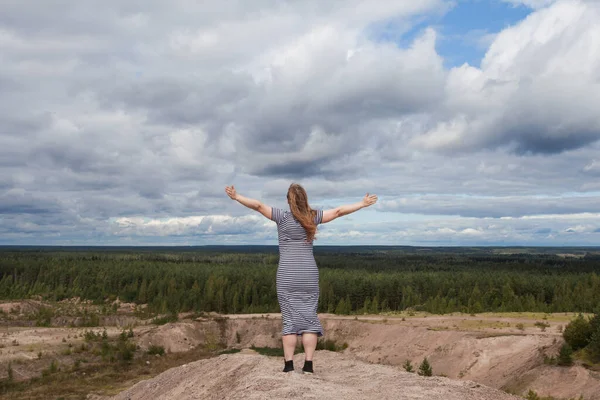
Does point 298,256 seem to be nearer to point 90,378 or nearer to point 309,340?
point 309,340

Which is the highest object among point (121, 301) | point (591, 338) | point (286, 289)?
point (286, 289)

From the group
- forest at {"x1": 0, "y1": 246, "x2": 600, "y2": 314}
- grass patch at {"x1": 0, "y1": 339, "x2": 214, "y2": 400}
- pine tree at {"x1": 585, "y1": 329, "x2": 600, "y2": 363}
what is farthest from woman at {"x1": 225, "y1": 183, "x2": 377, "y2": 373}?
forest at {"x1": 0, "y1": 246, "x2": 600, "y2": 314}

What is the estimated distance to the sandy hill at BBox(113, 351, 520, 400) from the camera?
971 centimetres

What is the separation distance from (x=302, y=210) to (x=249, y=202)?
3.53 ft

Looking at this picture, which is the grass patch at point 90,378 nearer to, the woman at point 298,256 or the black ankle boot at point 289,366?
the black ankle boot at point 289,366

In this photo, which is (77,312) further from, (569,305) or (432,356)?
(569,305)

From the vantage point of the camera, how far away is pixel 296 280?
10.0 m

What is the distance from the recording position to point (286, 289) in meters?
10.1

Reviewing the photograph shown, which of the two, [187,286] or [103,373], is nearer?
[103,373]

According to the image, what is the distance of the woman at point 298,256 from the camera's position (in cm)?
1004

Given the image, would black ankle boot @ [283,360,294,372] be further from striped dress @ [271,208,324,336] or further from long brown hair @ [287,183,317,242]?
long brown hair @ [287,183,317,242]

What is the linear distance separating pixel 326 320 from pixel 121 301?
64910 mm

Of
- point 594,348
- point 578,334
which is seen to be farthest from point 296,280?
point 578,334

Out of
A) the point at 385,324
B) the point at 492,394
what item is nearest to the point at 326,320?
the point at 385,324
